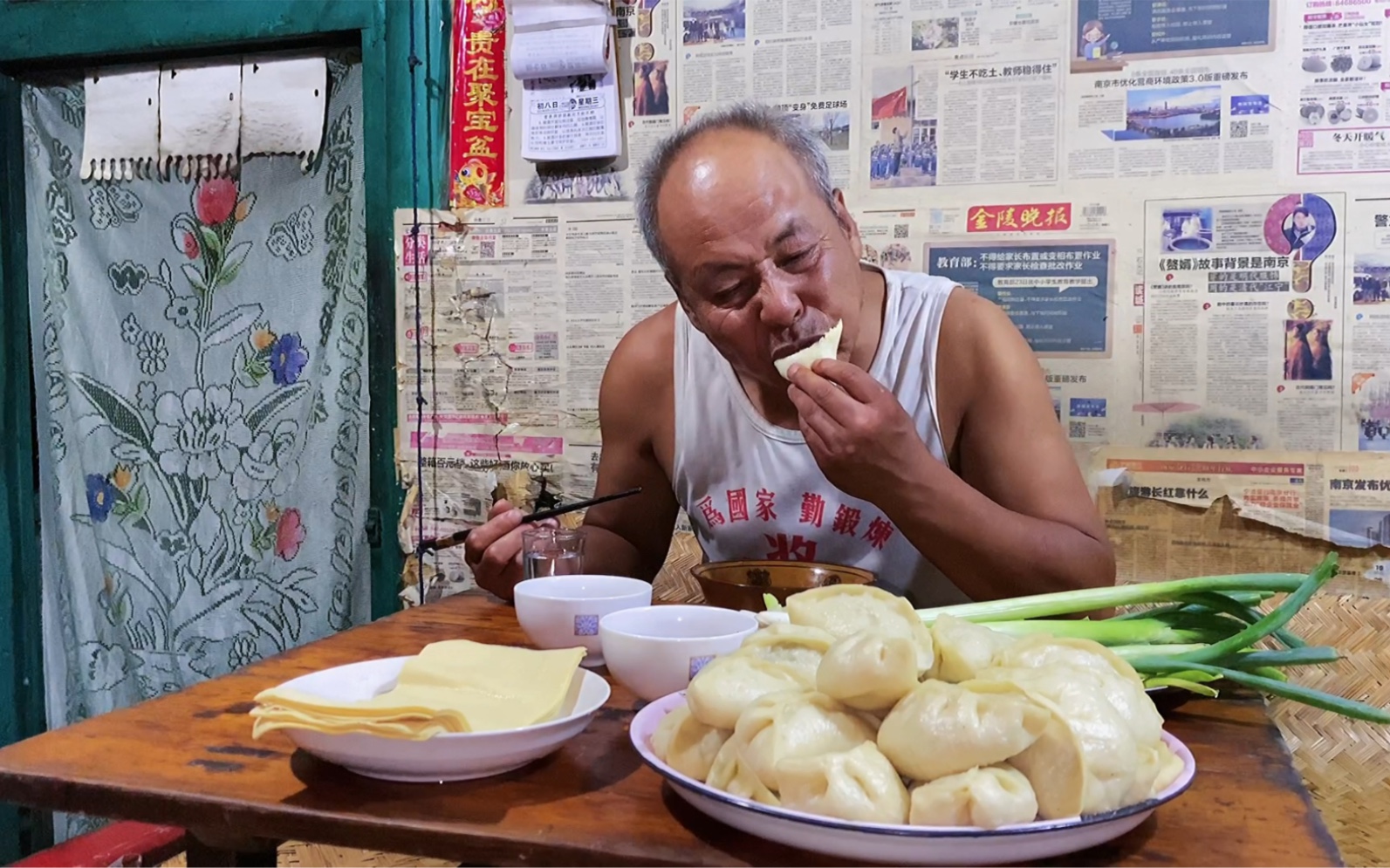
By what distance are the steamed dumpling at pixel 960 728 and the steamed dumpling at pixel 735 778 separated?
0.36ft

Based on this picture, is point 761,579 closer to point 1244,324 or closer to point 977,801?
point 977,801

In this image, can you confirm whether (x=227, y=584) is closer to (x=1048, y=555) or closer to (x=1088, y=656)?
(x=1048, y=555)

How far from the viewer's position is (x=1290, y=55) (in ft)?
7.96

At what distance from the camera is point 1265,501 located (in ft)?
8.17

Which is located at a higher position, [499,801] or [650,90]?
[650,90]

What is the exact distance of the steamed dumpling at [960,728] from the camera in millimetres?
776

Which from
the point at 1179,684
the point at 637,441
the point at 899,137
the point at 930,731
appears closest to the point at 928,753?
the point at 930,731

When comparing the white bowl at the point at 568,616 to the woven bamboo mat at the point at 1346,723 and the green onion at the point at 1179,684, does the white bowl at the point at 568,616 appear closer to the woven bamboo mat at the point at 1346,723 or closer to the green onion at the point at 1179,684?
the green onion at the point at 1179,684

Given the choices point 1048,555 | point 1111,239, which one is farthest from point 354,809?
point 1111,239

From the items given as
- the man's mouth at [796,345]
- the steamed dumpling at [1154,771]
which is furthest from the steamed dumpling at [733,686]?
the man's mouth at [796,345]

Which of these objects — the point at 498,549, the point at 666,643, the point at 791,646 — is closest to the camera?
the point at 791,646

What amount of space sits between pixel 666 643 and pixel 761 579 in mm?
530

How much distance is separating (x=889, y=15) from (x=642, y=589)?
1913 mm

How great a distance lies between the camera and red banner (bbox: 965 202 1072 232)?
2.59 metres
